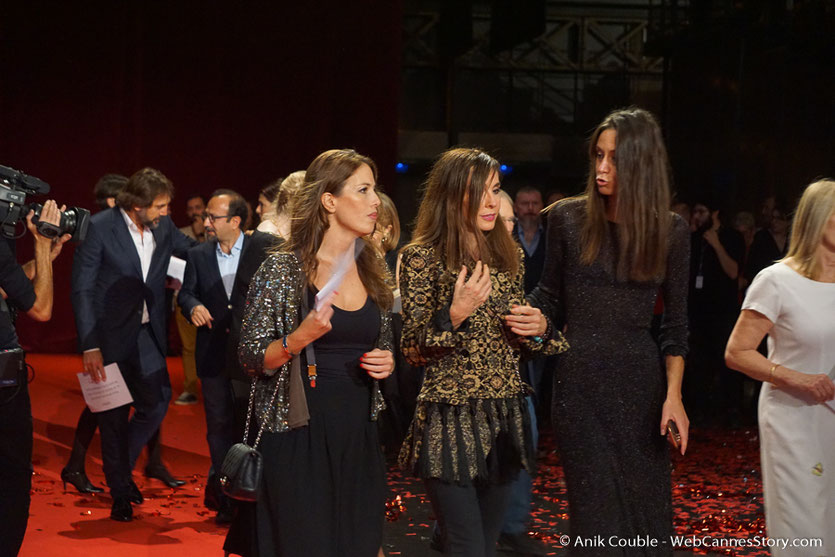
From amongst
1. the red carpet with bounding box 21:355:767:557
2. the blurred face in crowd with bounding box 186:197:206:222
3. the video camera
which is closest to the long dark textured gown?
the red carpet with bounding box 21:355:767:557

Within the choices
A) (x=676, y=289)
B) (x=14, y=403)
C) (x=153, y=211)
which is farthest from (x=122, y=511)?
(x=676, y=289)

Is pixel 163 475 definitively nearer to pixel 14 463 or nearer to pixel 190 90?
pixel 14 463

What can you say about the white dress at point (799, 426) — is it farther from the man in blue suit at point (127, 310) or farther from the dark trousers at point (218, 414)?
the man in blue suit at point (127, 310)

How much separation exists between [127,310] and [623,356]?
3037mm

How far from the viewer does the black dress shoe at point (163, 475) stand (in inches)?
221

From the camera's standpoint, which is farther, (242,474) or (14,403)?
(14,403)

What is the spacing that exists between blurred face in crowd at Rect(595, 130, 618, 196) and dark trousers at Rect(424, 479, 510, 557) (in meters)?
0.93

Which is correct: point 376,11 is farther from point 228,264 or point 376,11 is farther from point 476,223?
point 476,223

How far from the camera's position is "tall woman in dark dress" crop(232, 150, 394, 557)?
9.24ft

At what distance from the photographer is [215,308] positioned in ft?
16.7

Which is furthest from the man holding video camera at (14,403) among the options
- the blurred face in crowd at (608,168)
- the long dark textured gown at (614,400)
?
the blurred face in crowd at (608,168)

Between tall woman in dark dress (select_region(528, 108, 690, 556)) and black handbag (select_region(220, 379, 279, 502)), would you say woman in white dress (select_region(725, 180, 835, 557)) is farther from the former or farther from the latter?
black handbag (select_region(220, 379, 279, 502))

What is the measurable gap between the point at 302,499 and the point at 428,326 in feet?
1.96

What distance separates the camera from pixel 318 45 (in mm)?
10578
